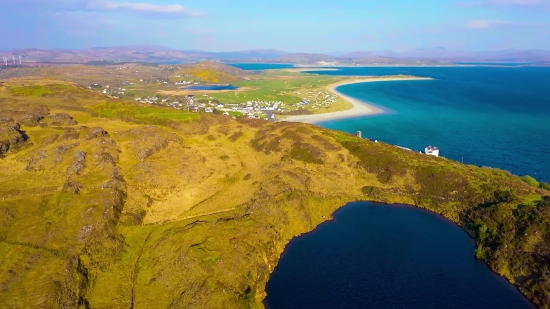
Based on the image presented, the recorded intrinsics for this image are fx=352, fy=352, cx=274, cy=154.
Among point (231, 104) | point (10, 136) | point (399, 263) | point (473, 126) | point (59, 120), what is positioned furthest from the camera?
point (231, 104)

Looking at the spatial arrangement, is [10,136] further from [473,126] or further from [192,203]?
[473,126]

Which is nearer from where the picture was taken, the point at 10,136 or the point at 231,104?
the point at 10,136

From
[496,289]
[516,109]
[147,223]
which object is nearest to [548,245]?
[496,289]

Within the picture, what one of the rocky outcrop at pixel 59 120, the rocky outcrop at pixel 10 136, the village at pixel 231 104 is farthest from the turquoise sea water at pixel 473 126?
the rocky outcrop at pixel 10 136

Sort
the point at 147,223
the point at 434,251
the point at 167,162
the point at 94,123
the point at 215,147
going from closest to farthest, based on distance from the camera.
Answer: the point at 434,251
the point at 147,223
the point at 167,162
the point at 215,147
the point at 94,123

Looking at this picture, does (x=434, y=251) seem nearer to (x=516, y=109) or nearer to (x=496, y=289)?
(x=496, y=289)

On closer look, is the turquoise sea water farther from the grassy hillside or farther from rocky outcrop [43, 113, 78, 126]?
rocky outcrop [43, 113, 78, 126]

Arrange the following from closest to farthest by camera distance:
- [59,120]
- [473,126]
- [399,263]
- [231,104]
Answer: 1. [399,263]
2. [59,120]
3. [473,126]
4. [231,104]

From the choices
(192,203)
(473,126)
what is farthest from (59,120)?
(473,126)
